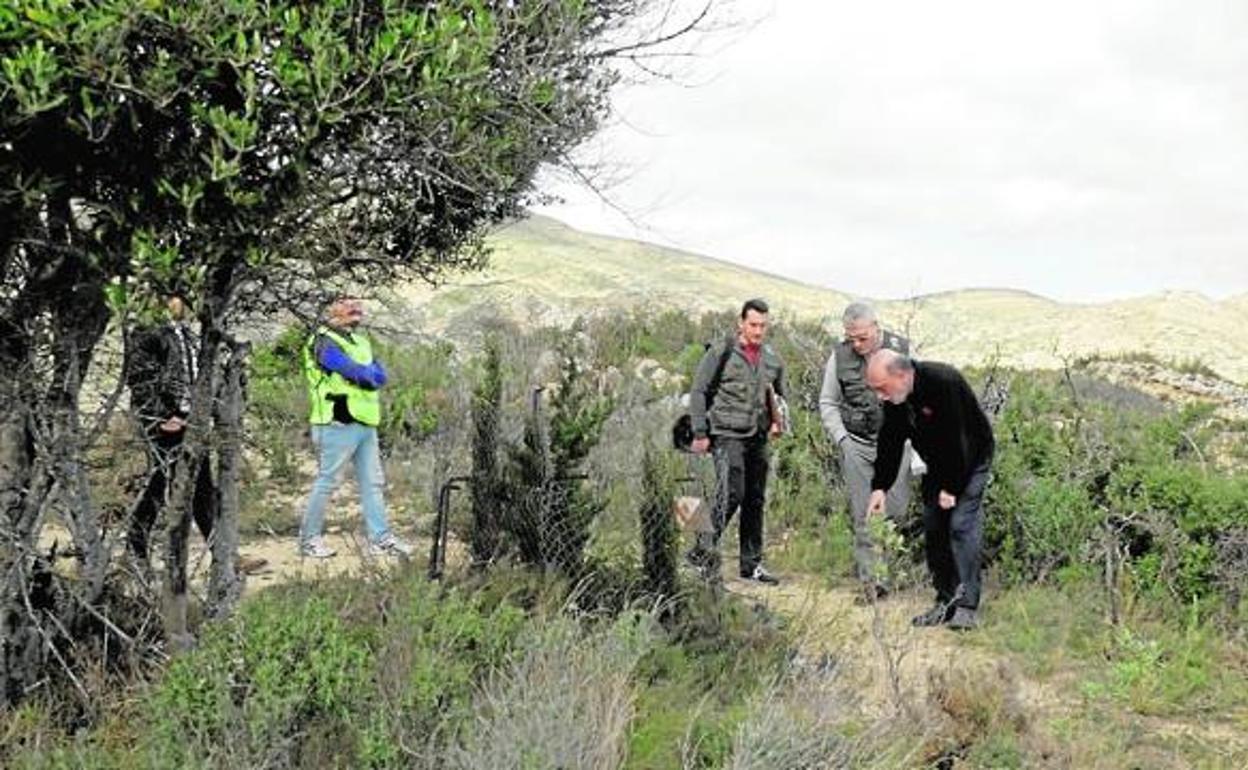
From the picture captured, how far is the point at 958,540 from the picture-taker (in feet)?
22.7

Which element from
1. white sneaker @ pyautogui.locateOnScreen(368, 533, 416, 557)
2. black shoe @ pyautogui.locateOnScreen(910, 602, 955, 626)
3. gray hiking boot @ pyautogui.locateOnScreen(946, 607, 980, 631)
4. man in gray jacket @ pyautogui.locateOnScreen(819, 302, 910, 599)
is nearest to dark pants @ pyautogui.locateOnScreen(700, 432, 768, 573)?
man in gray jacket @ pyautogui.locateOnScreen(819, 302, 910, 599)

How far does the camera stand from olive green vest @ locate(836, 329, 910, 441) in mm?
7496

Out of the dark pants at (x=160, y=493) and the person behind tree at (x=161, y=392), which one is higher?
the person behind tree at (x=161, y=392)

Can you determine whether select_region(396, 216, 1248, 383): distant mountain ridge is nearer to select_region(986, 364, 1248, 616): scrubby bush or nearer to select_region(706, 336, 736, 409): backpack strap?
select_region(706, 336, 736, 409): backpack strap

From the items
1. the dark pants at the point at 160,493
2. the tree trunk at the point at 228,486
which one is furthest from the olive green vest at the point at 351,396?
the tree trunk at the point at 228,486

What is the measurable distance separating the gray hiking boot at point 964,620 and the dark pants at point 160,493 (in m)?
4.01

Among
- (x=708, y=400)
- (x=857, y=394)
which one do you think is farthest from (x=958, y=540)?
(x=708, y=400)

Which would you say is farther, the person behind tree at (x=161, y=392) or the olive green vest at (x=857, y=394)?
the olive green vest at (x=857, y=394)

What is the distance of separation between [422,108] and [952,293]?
187ft

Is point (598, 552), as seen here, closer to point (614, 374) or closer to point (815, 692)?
point (815, 692)

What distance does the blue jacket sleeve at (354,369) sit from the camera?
7.37 metres

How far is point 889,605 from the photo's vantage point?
7387mm

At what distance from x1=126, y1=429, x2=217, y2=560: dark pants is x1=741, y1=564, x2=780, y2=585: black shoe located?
3362 millimetres

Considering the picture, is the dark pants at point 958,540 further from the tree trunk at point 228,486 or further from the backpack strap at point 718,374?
the tree trunk at point 228,486
